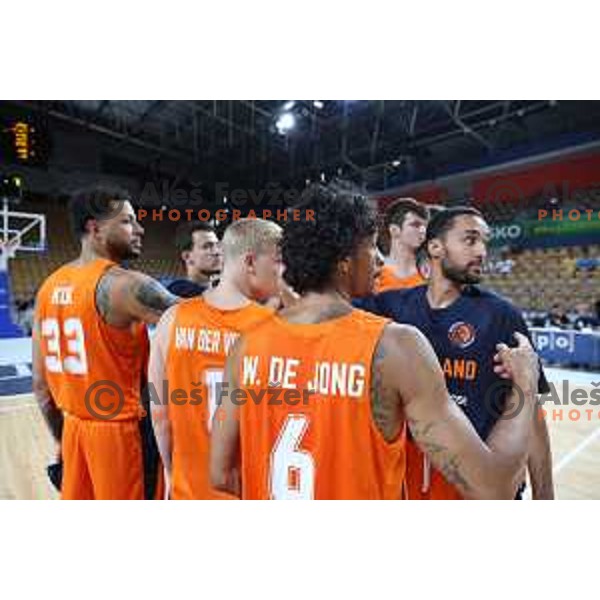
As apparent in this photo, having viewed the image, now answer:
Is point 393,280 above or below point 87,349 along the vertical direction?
above

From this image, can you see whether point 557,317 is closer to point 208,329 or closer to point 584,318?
point 584,318

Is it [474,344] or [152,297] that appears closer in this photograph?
[474,344]

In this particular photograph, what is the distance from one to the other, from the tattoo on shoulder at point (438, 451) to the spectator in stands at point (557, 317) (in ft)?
10.2

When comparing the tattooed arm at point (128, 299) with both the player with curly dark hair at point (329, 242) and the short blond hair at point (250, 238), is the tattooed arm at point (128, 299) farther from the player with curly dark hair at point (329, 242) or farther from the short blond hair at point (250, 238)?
the player with curly dark hair at point (329, 242)

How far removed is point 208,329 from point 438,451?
0.96 meters

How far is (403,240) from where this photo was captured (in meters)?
2.73

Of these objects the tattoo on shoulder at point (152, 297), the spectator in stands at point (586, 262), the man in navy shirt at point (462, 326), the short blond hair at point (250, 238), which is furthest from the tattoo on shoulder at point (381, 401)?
the spectator in stands at point (586, 262)

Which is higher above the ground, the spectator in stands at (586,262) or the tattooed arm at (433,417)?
the spectator in stands at (586,262)

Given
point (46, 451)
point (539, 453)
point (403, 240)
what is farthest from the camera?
point (46, 451)

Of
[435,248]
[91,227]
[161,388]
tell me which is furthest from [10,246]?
[435,248]

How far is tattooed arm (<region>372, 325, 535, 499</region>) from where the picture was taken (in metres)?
1.15

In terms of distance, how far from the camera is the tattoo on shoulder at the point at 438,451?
3.85 feet

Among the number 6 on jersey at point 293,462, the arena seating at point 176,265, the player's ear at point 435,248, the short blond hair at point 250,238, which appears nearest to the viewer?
the number 6 on jersey at point 293,462
